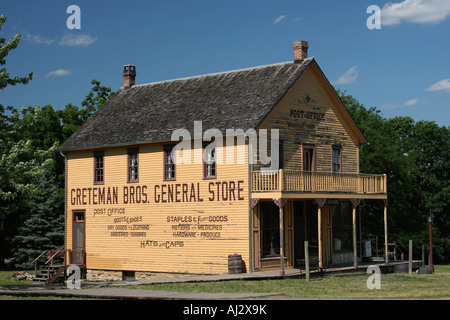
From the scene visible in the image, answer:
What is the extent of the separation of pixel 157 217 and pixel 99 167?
473cm

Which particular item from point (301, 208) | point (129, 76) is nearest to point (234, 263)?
point (301, 208)

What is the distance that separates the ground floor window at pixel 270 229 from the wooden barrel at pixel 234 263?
4.69 ft

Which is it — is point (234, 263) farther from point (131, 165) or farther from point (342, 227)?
point (131, 165)

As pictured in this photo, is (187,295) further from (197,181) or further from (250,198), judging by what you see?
(197,181)

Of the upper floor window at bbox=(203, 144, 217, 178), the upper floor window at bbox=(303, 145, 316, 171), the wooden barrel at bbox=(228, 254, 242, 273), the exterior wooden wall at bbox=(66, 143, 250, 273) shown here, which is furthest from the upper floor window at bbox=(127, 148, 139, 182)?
the upper floor window at bbox=(303, 145, 316, 171)

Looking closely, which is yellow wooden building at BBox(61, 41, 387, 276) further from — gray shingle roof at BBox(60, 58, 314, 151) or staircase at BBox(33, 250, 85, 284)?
staircase at BBox(33, 250, 85, 284)

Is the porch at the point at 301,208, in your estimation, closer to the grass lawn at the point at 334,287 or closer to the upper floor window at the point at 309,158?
the upper floor window at the point at 309,158

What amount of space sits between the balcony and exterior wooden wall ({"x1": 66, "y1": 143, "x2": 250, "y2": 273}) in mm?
752

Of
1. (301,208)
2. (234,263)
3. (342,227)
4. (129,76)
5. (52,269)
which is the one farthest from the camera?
(129,76)

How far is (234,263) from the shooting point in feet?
90.5
